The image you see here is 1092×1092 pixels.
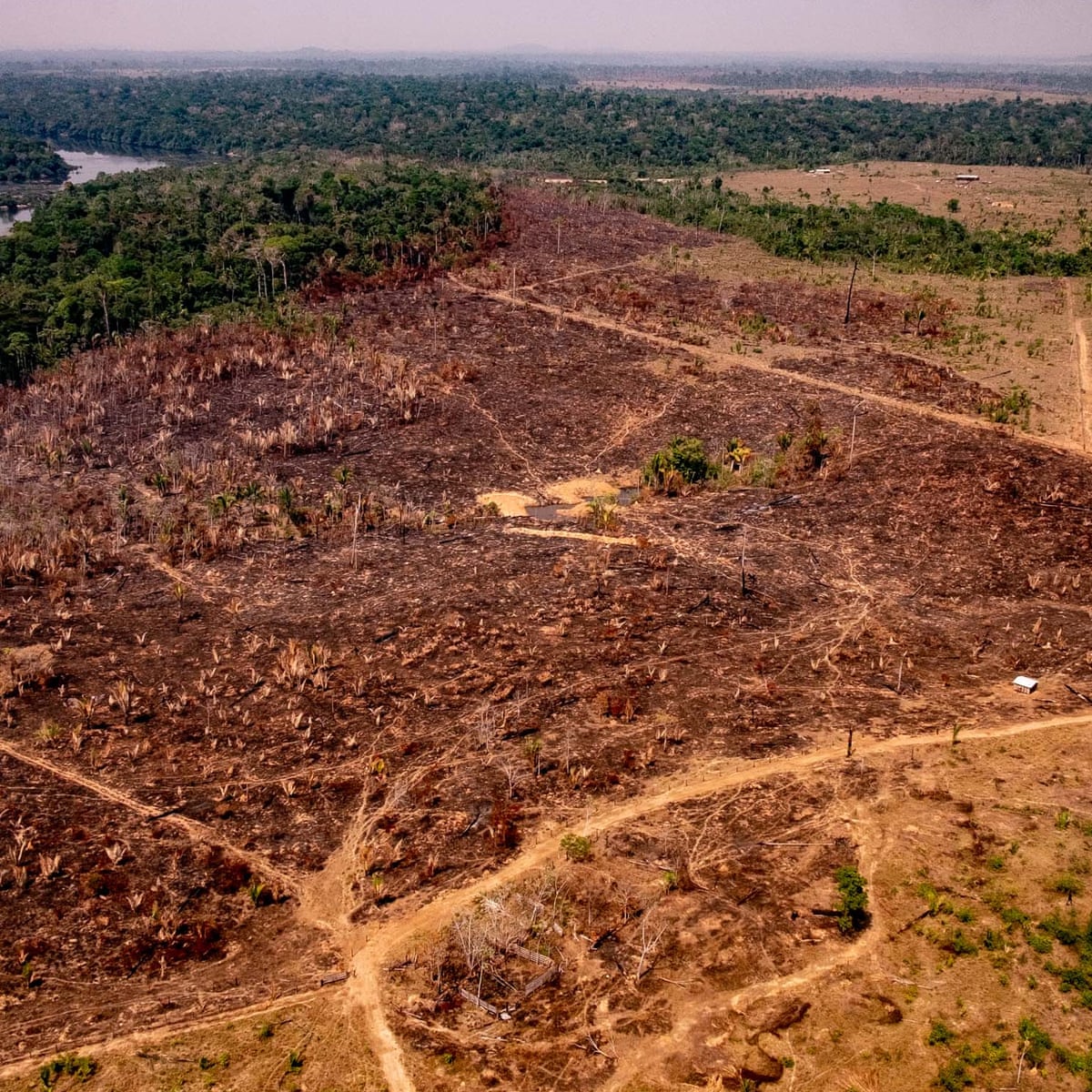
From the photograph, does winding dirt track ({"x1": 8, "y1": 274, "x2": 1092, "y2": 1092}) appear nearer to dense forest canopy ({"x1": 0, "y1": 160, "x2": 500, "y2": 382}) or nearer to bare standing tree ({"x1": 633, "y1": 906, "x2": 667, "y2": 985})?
bare standing tree ({"x1": 633, "y1": 906, "x2": 667, "y2": 985})

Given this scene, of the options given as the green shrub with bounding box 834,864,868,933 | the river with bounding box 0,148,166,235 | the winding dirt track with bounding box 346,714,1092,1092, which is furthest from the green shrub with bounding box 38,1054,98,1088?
the river with bounding box 0,148,166,235

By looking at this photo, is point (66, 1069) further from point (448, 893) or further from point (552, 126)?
point (552, 126)

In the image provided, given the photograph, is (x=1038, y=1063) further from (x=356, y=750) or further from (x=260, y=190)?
(x=260, y=190)

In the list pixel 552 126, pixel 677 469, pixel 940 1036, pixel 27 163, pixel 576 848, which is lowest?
pixel 940 1036

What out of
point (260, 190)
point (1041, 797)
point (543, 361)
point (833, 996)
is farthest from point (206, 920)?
point (260, 190)

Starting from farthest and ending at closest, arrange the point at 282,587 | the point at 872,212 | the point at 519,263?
the point at 872,212 → the point at 519,263 → the point at 282,587

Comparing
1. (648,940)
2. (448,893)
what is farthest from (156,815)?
(648,940)
